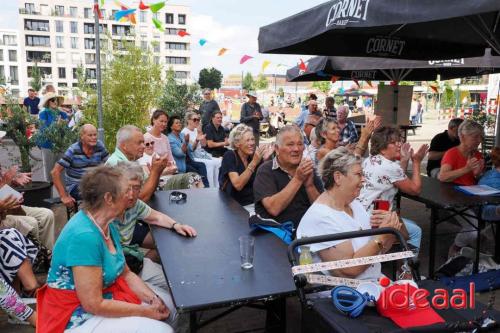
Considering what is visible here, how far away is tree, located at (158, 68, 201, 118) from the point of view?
1094cm

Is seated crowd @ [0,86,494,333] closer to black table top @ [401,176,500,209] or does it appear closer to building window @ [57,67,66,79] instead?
black table top @ [401,176,500,209]

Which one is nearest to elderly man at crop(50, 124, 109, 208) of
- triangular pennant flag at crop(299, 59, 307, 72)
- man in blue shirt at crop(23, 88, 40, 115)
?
triangular pennant flag at crop(299, 59, 307, 72)

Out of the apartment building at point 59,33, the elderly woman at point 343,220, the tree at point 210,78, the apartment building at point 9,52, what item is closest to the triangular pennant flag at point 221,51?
the elderly woman at point 343,220

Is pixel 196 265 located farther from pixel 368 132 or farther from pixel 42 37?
pixel 42 37

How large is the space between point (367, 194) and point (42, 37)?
317 feet

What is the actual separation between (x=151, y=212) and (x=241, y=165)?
121 cm

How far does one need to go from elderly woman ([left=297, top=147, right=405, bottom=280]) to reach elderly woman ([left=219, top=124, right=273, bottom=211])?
1.20 meters

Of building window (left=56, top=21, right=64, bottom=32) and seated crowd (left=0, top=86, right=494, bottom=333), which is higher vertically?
building window (left=56, top=21, right=64, bottom=32)

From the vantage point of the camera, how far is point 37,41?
283 feet

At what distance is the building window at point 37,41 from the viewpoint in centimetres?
8489

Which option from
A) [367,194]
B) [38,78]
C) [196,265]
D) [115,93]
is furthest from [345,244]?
[38,78]

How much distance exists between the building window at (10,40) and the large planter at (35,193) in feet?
336

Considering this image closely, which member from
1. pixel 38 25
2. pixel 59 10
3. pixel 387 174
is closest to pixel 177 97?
pixel 387 174

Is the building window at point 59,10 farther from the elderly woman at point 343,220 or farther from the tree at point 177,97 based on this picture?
the elderly woman at point 343,220
